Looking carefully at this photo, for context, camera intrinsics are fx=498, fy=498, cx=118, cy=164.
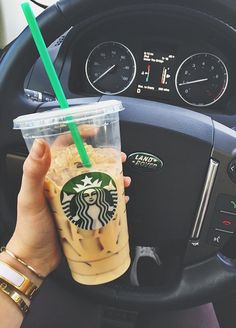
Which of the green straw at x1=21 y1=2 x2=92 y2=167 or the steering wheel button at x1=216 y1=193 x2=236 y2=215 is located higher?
the green straw at x1=21 y1=2 x2=92 y2=167

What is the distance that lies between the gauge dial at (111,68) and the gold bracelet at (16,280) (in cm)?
49

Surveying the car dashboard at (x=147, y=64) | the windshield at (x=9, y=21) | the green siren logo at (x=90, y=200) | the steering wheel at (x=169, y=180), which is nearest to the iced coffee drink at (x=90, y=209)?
the green siren logo at (x=90, y=200)

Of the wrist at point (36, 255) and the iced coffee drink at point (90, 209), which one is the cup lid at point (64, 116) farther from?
the wrist at point (36, 255)

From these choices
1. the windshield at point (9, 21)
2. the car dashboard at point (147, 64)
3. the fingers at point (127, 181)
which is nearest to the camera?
the fingers at point (127, 181)

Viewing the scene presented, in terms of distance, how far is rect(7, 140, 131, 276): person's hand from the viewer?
0.63 meters

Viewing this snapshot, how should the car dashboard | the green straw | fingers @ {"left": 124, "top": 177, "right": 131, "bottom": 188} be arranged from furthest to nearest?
the car dashboard, fingers @ {"left": 124, "top": 177, "right": 131, "bottom": 188}, the green straw

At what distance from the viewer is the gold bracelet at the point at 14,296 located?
0.75 metres

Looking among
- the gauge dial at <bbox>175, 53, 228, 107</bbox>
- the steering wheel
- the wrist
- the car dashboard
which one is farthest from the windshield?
the wrist

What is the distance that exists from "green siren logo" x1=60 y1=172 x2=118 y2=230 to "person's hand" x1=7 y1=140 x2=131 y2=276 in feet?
0.15

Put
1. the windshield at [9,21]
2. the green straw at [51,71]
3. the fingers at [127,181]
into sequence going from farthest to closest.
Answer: the windshield at [9,21] < the fingers at [127,181] < the green straw at [51,71]

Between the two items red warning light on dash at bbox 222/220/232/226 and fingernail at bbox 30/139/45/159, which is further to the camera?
red warning light on dash at bbox 222/220/232/226

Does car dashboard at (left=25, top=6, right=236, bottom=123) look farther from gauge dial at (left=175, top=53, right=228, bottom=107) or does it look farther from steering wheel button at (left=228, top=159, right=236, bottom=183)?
steering wheel button at (left=228, top=159, right=236, bottom=183)

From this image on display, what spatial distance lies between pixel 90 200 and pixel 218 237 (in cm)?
27

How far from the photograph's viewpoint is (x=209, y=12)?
0.74 metres
